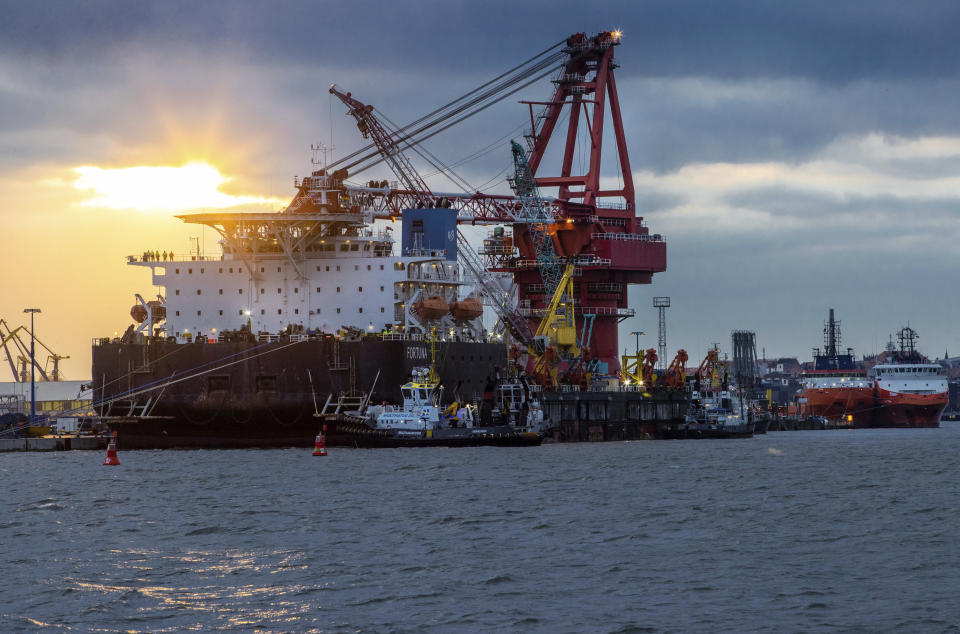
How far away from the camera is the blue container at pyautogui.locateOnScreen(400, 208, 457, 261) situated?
79.3m

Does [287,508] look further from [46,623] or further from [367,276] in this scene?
[367,276]

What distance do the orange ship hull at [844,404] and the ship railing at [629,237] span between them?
5475 centimetres

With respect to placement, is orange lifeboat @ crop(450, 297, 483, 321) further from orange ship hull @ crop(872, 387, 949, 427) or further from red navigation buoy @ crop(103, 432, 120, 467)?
orange ship hull @ crop(872, 387, 949, 427)

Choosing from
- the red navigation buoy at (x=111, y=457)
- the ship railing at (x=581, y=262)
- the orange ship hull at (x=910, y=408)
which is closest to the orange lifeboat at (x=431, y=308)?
the red navigation buoy at (x=111, y=457)

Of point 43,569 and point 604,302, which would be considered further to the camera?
point 604,302

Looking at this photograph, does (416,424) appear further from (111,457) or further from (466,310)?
(111,457)

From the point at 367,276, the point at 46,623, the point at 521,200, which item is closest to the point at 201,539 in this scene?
the point at 46,623

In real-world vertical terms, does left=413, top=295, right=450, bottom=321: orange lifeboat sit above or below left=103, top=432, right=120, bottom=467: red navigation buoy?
above

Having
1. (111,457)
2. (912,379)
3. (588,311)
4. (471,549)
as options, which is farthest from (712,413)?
(471,549)

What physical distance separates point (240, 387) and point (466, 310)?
642 inches

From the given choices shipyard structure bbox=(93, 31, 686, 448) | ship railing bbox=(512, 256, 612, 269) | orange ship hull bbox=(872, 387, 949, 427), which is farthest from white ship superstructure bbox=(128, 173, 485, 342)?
orange ship hull bbox=(872, 387, 949, 427)

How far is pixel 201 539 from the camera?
33750mm

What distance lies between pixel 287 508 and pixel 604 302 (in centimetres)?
7364

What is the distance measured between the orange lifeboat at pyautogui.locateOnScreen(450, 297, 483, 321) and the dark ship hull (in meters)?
9.58
